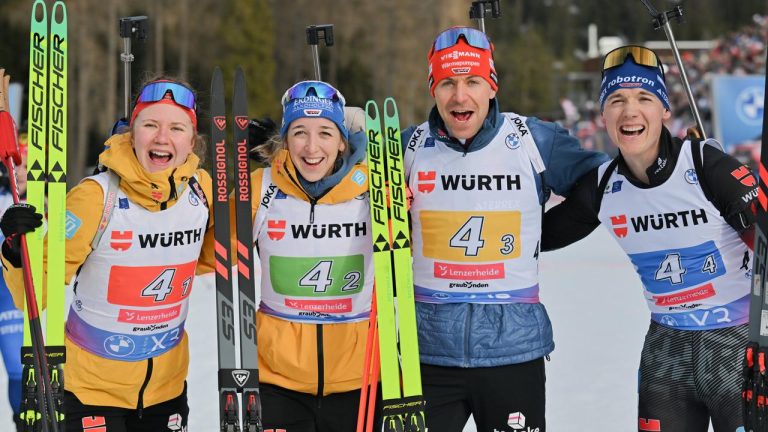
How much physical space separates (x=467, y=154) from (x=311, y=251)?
61cm

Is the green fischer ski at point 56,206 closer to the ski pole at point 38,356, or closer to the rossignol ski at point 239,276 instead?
the ski pole at point 38,356

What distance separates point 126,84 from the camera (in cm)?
404

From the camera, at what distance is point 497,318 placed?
3.27 m

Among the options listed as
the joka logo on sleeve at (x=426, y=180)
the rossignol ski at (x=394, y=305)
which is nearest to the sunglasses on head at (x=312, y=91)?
the rossignol ski at (x=394, y=305)

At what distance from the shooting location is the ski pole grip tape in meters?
3.27

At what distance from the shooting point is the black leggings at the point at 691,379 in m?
3.12

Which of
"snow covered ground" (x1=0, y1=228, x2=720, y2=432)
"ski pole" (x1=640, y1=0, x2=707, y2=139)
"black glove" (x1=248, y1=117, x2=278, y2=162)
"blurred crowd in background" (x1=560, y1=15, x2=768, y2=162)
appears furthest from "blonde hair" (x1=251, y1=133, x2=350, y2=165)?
"blurred crowd in background" (x1=560, y1=15, x2=768, y2=162)

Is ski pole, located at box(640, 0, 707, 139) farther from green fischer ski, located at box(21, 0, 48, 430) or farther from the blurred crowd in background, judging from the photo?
the blurred crowd in background

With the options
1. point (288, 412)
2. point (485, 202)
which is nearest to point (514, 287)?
point (485, 202)

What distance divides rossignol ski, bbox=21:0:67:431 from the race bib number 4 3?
123 cm

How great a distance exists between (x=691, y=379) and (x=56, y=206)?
209 cm

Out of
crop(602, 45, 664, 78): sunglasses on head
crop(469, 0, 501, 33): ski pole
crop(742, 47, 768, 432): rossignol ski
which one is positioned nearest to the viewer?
crop(742, 47, 768, 432): rossignol ski

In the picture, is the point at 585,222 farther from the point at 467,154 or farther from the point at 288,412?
the point at 288,412

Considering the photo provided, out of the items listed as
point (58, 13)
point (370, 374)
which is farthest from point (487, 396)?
point (58, 13)
